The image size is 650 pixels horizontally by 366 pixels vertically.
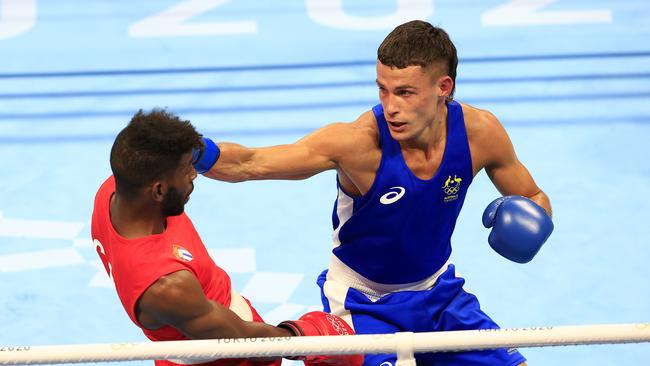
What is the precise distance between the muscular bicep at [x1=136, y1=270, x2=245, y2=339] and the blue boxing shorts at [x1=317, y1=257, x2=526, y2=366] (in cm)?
74

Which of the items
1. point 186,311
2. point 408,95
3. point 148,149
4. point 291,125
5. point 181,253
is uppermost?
point 408,95

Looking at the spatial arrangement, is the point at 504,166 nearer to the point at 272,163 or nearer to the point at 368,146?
the point at 368,146

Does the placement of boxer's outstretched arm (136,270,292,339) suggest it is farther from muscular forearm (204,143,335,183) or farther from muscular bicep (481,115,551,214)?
muscular bicep (481,115,551,214)

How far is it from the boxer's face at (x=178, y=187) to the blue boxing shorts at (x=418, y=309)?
36.0 inches

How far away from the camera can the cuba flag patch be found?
8.95 feet

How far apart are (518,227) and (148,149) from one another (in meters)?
1.26

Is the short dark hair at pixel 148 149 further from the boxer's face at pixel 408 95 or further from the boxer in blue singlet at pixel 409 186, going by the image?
the boxer's face at pixel 408 95

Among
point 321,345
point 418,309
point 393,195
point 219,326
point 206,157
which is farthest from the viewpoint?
point 418,309

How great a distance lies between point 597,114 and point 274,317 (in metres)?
2.91

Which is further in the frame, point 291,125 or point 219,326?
point 291,125

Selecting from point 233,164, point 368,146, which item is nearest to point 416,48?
point 368,146

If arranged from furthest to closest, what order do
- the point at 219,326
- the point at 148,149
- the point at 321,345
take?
the point at 219,326, the point at 148,149, the point at 321,345

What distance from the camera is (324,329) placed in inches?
124

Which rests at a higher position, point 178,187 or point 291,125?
point 178,187
